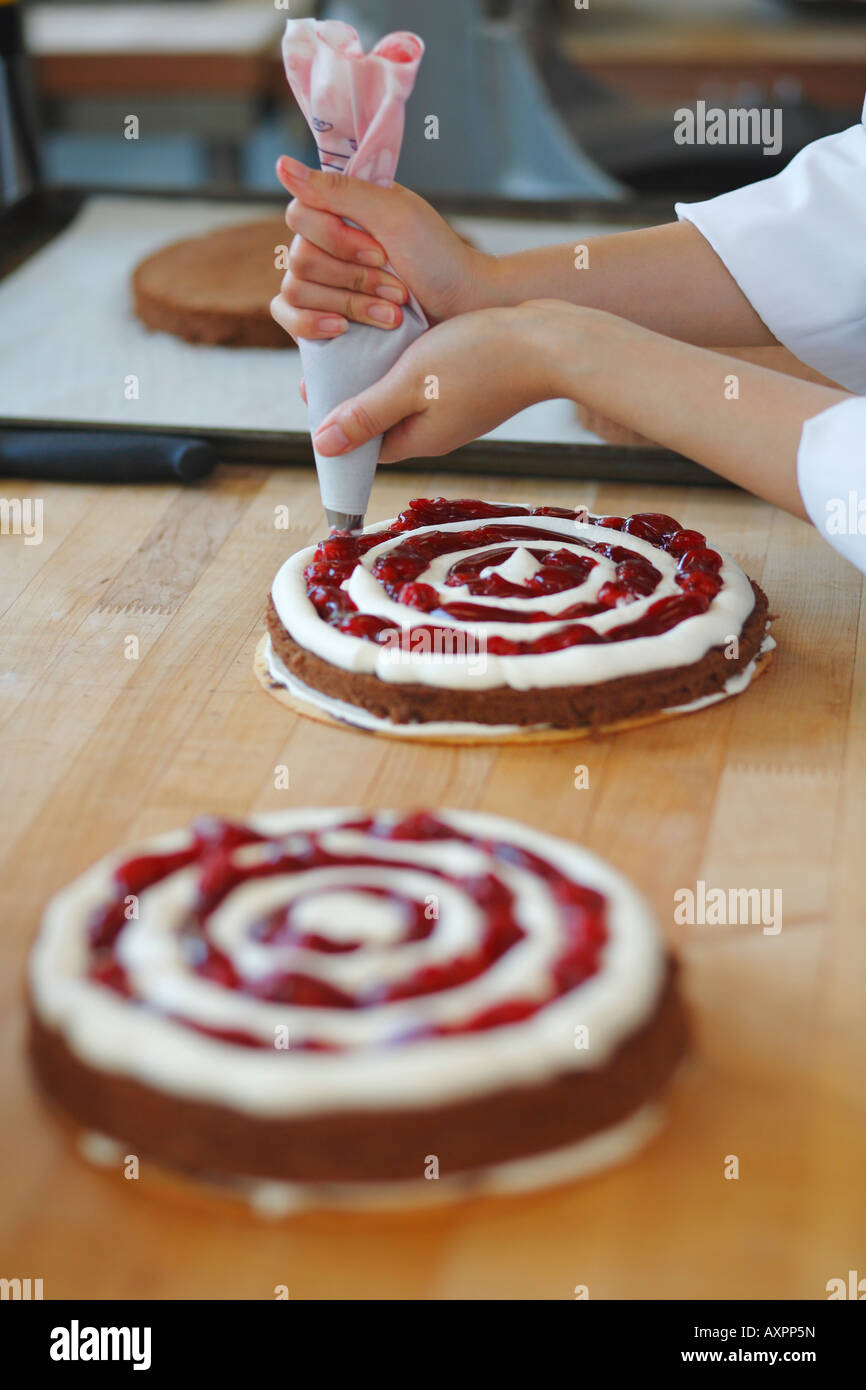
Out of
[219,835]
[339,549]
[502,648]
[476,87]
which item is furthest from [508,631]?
[476,87]

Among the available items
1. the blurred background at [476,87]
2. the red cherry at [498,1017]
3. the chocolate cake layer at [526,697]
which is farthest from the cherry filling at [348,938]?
the blurred background at [476,87]

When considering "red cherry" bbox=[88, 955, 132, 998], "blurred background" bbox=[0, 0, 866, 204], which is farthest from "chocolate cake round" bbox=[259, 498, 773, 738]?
"blurred background" bbox=[0, 0, 866, 204]

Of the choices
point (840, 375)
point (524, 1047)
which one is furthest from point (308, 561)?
point (524, 1047)

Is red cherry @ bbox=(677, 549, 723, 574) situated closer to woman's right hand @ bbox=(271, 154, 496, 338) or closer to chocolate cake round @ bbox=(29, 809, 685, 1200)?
woman's right hand @ bbox=(271, 154, 496, 338)

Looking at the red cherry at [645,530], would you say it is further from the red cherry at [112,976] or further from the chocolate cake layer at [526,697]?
the red cherry at [112,976]

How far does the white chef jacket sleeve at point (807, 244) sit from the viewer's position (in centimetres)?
152

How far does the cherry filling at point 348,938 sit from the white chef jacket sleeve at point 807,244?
0.79 m

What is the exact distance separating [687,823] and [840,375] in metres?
0.66

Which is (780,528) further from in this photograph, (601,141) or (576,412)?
(601,141)

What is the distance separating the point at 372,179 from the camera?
1.39 meters

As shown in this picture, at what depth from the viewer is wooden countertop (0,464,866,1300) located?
2.76 ft

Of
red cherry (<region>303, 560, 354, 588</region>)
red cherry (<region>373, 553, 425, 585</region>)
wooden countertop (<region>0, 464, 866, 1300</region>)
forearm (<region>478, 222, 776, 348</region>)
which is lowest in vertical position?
wooden countertop (<region>0, 464, 866, 1300</region>)

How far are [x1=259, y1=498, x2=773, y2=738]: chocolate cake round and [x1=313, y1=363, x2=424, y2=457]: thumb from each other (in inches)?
4.9
